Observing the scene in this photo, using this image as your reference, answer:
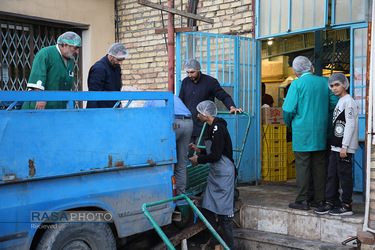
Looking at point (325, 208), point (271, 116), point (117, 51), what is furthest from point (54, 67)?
point (271, 116)

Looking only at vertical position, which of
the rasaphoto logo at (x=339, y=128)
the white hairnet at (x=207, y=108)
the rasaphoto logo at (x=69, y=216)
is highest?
the white hairnet at (x=207, y=108)

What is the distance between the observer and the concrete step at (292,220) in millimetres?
5281

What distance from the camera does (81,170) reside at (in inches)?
150

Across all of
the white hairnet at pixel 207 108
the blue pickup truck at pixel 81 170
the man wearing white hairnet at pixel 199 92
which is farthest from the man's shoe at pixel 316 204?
the blue pickup truck at pixel 81 170

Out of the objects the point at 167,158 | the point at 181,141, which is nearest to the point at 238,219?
the point at 181,141

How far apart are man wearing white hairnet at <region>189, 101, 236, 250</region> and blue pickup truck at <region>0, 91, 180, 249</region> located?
592mm

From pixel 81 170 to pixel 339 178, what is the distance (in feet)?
10.2

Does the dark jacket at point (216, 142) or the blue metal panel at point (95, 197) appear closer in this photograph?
the blue metal panel at point (95, 197)

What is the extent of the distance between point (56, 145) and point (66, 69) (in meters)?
1.52

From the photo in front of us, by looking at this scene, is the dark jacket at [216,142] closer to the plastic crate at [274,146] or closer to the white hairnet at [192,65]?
the white hairnet at [192,65]

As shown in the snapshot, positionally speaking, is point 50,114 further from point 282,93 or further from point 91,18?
point 282,93

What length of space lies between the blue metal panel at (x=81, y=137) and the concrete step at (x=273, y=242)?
6.17 feet

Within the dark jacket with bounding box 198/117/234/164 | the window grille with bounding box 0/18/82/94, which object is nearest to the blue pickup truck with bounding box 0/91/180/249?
the dark jacket with bounding box 198/117/234/164

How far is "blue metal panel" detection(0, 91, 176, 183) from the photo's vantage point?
3.43 metres
